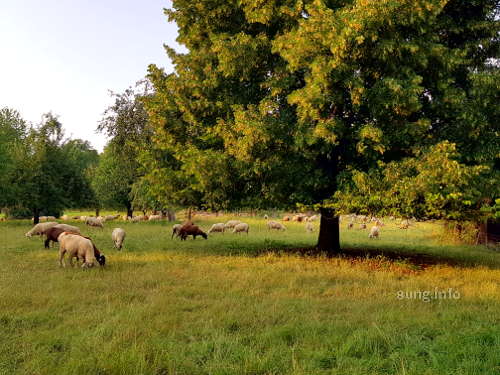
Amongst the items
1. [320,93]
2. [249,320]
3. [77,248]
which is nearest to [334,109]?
A: [320,93]

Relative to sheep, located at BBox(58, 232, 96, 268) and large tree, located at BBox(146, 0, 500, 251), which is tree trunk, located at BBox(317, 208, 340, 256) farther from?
sheep, located at BBox(58, 232, 96, 268)

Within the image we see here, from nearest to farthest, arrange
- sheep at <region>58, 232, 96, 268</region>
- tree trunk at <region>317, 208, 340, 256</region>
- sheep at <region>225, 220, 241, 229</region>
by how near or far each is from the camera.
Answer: sheep at <region>58, 232, 96, 268</region>, tree trunk at <region>317, 208, 340, 256</region>, sheep at <region>225, 220, 241, 229</region>

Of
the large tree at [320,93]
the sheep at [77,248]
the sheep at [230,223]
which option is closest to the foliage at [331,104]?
the large tree at [320,93]

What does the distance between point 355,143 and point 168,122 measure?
22.8ft

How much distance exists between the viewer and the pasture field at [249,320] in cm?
508

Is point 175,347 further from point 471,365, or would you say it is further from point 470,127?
point 470,127

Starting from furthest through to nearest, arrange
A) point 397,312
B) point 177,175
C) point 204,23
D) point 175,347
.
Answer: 1. point 204,23
2. point 177,175
3. point 397,312
4. point 175,347

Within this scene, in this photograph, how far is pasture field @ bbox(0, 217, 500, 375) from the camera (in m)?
5.08

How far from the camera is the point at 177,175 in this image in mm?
14023

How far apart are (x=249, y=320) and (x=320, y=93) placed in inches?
282

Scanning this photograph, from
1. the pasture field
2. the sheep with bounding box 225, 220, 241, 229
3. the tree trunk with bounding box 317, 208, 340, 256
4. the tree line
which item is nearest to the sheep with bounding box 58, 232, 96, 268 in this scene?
the pasture field

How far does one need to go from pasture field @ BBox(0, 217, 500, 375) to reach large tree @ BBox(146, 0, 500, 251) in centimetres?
346

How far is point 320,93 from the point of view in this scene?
11438 mm

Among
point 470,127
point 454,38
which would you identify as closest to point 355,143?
point 470,127
